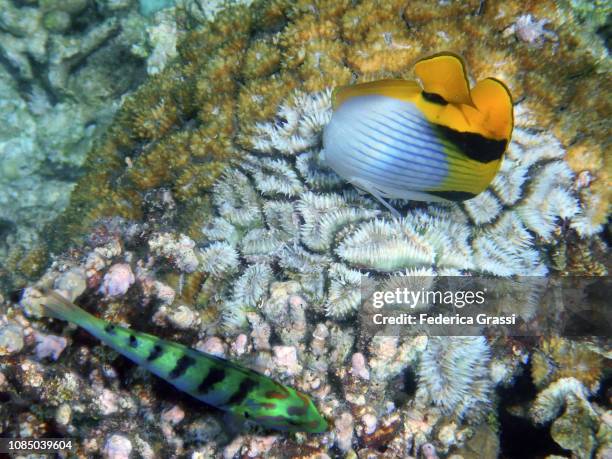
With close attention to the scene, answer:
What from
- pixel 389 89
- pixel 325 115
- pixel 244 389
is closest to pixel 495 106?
pixel 389 89

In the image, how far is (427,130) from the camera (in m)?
1.91

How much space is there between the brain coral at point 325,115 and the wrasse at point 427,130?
2.12 feet

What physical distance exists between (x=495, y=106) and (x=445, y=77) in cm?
25

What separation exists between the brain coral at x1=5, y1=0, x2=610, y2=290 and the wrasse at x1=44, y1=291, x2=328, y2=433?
1.03m

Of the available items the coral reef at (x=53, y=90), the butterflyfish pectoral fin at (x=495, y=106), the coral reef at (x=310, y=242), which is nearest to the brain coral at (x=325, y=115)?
the coral reef at (x=310, y=242)

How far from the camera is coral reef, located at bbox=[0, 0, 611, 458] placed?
7.82 ft

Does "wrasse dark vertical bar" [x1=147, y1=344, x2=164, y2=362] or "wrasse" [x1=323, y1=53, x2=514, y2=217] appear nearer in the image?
"wrasse" [x1=323, y1=53, x2=514, y2=217]

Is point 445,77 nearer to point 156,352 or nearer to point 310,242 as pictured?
point 310,242

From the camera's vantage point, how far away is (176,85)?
3709 millimetres

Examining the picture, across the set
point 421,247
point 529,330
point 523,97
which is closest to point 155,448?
point 421,247

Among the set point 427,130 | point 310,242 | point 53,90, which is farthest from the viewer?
Answer: point 53,90

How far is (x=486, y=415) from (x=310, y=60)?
8.71 feet

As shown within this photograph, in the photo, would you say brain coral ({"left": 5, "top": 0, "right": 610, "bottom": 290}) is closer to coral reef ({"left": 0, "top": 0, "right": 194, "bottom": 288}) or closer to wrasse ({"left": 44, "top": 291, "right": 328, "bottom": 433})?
wrasse ({"left": 44, "top": 291, "right": 328, "bottom": 433})

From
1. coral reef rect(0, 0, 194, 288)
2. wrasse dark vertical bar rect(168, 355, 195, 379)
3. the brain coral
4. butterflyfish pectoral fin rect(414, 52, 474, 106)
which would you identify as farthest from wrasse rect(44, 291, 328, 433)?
coral reef rect(0, 0, 194, 288)
